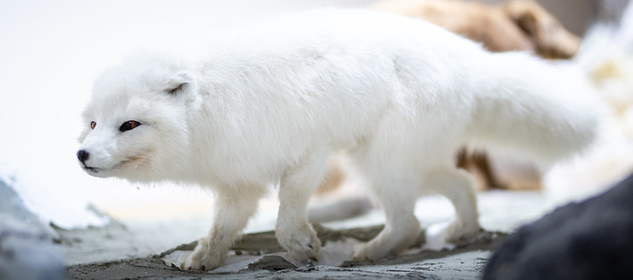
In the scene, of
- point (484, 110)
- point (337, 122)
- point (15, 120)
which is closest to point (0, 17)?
point (15, 120)

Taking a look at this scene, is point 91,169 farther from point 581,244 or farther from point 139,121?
point 581,244

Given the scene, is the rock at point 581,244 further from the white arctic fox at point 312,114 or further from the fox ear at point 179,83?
the fox ear at point 179,83

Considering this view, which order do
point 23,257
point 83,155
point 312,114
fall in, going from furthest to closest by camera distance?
point 312,114 → point 83,155 → point 23,257

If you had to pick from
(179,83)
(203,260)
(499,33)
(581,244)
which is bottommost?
(581,244)

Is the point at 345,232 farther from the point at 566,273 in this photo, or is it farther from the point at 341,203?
the point at 566,273

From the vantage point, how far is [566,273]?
0.90 meters

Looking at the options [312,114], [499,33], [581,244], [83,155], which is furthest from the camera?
[499,33]

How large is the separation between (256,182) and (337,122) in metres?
0.46

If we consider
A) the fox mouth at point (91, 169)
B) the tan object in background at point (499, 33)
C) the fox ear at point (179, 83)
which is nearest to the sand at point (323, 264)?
the fox mouth at point (91, 169)

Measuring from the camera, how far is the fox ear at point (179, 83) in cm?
210

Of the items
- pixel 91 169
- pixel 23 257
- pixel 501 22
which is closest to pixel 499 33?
pixel 501 22

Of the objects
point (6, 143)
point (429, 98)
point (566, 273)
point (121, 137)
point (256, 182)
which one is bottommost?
point (566, 273)

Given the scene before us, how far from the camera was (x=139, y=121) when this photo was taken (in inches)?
80.0

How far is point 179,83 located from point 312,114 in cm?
58
